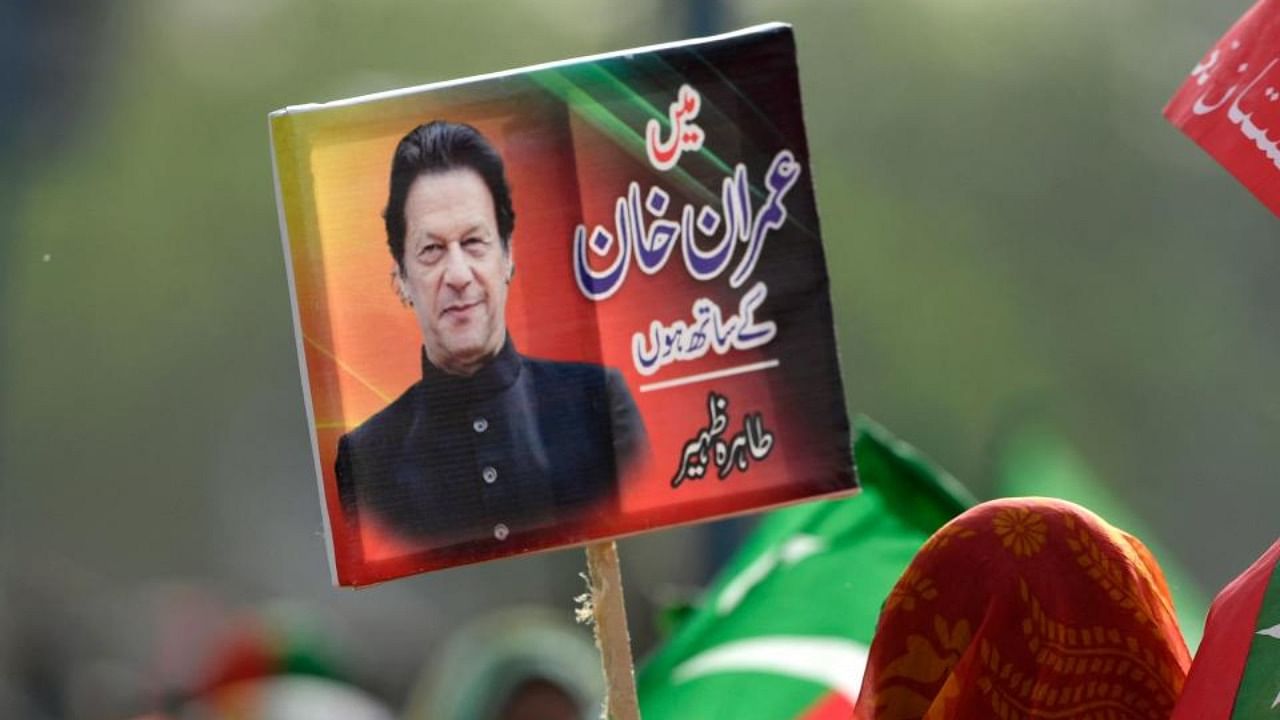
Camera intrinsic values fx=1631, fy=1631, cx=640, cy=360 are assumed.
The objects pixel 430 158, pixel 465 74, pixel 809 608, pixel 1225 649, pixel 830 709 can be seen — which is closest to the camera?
pixel 1225 649

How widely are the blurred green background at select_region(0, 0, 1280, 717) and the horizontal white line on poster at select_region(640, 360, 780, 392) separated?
1.49m

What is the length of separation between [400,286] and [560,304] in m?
0.13

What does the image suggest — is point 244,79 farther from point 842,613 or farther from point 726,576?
point 842,613

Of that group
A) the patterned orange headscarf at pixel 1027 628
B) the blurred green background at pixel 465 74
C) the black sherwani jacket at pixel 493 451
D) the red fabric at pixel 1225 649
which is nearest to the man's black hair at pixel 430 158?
the black sherwani jacket at pixel 493 451

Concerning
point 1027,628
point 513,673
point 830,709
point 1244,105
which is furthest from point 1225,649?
point 513,673

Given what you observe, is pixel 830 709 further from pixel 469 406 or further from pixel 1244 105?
pixel 1244 105

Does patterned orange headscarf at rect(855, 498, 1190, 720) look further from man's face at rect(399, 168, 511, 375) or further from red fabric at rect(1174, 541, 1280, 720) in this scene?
man's face at rect(399, 168, 511, 375)

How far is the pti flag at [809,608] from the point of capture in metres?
2.09

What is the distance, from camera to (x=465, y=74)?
9.10 feet

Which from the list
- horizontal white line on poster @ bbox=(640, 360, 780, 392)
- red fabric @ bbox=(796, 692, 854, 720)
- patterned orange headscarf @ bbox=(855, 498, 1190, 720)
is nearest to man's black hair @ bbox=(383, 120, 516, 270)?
horizontal white line on poster @ bbox=(640, 360, 780, 392)

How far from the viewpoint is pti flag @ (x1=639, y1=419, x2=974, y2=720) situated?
82.1 inches

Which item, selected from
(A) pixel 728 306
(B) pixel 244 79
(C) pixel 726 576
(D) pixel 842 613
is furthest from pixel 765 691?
(B) pixel 244 79

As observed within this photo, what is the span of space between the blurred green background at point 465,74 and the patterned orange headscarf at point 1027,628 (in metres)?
1.74

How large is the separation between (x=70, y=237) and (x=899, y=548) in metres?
1.48
